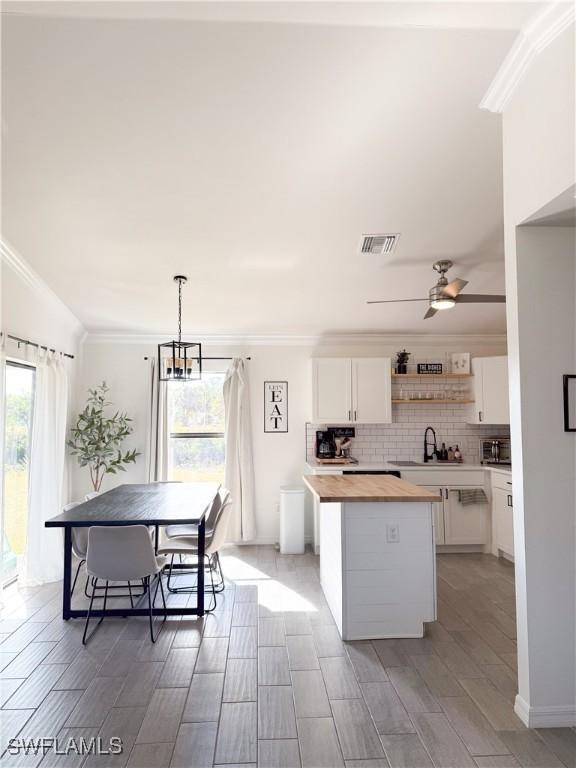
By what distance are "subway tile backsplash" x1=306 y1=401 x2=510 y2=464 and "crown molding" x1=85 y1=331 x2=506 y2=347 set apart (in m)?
0.85

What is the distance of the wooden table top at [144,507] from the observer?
331 cm

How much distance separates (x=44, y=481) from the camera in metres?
4.46

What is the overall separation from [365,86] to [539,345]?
4.76 ft

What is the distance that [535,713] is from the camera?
86.4 inches

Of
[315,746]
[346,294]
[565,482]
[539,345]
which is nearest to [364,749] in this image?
[315,746]

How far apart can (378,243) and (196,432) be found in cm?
341

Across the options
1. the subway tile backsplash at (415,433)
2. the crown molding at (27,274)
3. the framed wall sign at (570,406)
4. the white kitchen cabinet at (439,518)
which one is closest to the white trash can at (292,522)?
the subway tile backsplash at (415,433)

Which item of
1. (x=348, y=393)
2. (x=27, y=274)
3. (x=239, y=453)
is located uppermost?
(x=27, y=274)

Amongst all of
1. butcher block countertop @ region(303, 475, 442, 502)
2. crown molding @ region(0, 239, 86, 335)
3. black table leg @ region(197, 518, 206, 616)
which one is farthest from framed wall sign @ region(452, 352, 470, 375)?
crown molding @ region(0, 239, 86, 335)

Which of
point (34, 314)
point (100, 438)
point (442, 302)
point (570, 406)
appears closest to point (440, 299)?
point (442, 302)

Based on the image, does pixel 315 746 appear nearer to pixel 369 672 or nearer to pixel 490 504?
pixel 369 672

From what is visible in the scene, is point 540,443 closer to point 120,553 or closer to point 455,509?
point 120,553

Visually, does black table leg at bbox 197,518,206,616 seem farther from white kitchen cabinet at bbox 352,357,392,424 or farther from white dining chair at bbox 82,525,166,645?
white kitchen cabinet at bbox 352,357,392,424

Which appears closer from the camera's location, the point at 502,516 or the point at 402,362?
the point at 502,516
